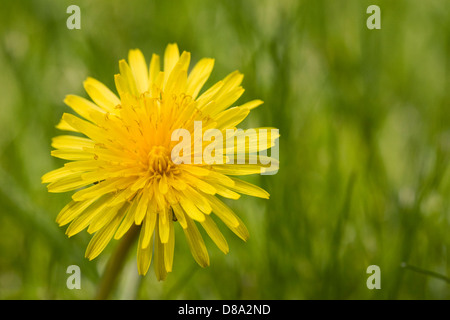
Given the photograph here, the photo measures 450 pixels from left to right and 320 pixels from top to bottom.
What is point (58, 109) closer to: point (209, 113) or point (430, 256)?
point (209, 113)

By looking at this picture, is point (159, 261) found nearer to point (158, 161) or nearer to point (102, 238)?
point (102, 238)

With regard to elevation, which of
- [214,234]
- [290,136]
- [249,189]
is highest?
[290,136]

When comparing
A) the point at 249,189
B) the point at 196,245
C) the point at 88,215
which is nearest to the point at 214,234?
the point at 196,245

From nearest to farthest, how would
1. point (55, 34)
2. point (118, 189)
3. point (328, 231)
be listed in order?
1. point (118, 189)
2. point (328, 231)
3. point (55, 34)

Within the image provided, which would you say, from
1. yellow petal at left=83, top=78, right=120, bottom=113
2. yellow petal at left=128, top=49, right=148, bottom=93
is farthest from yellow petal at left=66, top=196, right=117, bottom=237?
yellow petal at left=128, top=49, right=148, bottom=93

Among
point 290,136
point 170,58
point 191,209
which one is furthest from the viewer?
point 290,136
